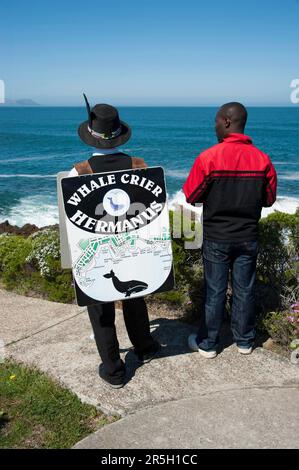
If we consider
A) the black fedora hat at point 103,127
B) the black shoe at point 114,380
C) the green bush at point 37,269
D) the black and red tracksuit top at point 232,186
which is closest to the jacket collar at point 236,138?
the black and red tracksuit top at point 232,186

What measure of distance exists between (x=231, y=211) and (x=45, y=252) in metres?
2.61

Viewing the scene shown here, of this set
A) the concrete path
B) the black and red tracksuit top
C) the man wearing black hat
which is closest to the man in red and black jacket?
the black and red tracksuit top

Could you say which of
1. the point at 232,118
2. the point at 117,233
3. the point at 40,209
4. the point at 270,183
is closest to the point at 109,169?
the point at 117,233

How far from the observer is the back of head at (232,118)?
11.8 ft

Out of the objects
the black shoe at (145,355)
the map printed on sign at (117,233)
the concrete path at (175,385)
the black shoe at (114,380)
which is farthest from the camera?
the black shoe at (145,355)

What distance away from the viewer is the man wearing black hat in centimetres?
342

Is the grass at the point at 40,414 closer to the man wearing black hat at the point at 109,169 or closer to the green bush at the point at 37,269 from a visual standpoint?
the man wearing black hat at the point at 109,169

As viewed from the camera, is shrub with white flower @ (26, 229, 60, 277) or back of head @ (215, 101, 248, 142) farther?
shrub with white flower @ (26, 229, 60, 277)

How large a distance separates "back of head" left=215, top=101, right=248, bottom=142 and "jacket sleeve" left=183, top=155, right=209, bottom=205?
295mm

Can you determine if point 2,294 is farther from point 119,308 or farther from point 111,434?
point 111,434

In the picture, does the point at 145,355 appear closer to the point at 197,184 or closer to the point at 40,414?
the point at 40,414

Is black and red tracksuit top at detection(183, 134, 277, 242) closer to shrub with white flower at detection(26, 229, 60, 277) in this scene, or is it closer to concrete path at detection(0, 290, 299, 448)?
concrete path at detection(0, 290, 299, 448)

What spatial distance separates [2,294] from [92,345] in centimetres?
198

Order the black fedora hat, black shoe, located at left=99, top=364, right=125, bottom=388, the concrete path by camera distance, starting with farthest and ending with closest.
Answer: black shoe, located at left=99, top=364, right=125, bottom=388, the black fedora hat, the concrete path
